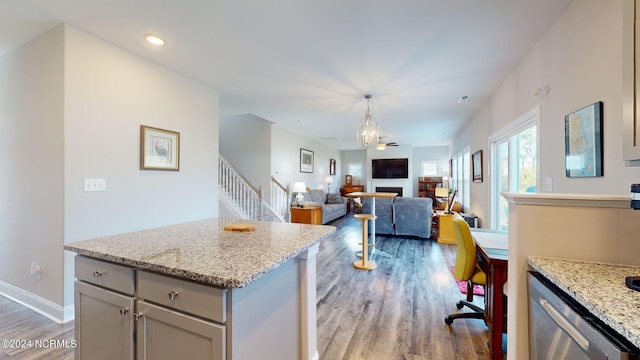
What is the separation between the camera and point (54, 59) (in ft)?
7.40

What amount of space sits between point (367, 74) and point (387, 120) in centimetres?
260

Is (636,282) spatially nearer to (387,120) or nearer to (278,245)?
(278,245)

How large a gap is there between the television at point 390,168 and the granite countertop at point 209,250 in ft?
28.7

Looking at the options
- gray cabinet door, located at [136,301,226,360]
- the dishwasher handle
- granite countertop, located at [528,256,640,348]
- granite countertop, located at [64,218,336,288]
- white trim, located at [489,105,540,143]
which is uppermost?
white trim, located at [489,105,540,143]

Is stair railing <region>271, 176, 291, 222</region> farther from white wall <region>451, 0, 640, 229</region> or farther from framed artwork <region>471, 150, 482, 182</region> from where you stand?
white wall <region>451, 0, 640, 229</region>

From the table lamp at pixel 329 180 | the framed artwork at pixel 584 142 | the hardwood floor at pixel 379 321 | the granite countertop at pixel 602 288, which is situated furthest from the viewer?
the table lamp at pixel 329 180

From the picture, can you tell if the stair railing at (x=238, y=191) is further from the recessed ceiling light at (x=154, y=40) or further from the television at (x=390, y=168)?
the television at (x=390, y=168)

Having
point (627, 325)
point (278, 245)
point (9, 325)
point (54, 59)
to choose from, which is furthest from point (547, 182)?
point (9, 325)

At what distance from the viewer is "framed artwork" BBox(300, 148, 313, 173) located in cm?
768

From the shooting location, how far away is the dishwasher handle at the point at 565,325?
2.57 ft

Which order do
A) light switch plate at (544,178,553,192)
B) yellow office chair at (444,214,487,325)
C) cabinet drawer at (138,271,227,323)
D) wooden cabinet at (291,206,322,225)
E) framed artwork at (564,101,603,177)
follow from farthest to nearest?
1. wooden cabinet at (291,206,322,225)
2. light switch plate at (544,178,553,192)
3. yellow office chair at (444,214,487,325)
4. framed artwork at (564,101,603,177)
5. cabinet drawer at (138,271,227,323)

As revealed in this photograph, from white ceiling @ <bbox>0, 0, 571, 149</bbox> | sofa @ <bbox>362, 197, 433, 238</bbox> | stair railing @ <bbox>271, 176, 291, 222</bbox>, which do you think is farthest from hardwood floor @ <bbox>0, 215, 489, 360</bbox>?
stair railing @ <bbox>271, 176, 291, 222</bbox>

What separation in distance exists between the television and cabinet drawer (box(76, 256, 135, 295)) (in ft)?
31.5

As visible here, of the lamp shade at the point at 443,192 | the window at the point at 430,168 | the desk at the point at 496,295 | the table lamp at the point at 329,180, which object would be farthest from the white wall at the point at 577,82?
the window at the point at 430,168
